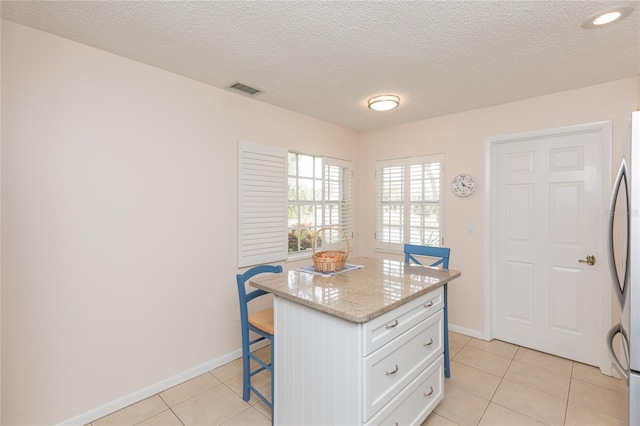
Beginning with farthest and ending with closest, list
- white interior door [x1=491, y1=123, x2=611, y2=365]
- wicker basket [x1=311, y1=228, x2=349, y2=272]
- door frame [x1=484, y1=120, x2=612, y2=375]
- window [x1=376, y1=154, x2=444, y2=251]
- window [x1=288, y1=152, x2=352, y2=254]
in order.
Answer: window [x1=376, y1=154, x2=444, y2=251] → window [x1=288, y1=152, x2=352, y2=254] → white interior door [x1=491, y1=123, x2=611, y2=365] → door frame [x1=484, y1=120, x2=612, y2=375] → wicker basket [x1=311, y1=228, x2=349, y2=272]

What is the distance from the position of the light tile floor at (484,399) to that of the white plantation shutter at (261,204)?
3.45ft

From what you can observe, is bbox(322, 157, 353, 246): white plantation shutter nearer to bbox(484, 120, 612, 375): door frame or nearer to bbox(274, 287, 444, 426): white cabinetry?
bbox(484, 120, 612, 375): door frame

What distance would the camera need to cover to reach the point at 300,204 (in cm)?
348

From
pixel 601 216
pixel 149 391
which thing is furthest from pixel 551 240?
pixel 149 391

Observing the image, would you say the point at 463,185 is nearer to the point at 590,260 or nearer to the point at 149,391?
the point at 590,260

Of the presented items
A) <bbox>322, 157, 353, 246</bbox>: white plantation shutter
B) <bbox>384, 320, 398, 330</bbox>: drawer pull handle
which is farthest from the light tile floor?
<bbox>322, 157, 353, 246</bbox>: white plantation shutter

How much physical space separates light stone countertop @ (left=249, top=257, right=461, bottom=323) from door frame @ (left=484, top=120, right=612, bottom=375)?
1255 millimetres

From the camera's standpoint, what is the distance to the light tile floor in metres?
2.01

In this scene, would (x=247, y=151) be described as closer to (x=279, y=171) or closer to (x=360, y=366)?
(x=279, y=171)

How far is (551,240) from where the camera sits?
2898mm

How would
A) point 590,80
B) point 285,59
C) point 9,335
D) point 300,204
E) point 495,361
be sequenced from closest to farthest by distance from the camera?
point 9,335, point 285,59, point 590,80, point 495,361, point 300,204

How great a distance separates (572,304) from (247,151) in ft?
11.0

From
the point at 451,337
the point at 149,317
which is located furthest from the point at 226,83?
the point at 451,337

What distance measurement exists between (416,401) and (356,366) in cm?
68
